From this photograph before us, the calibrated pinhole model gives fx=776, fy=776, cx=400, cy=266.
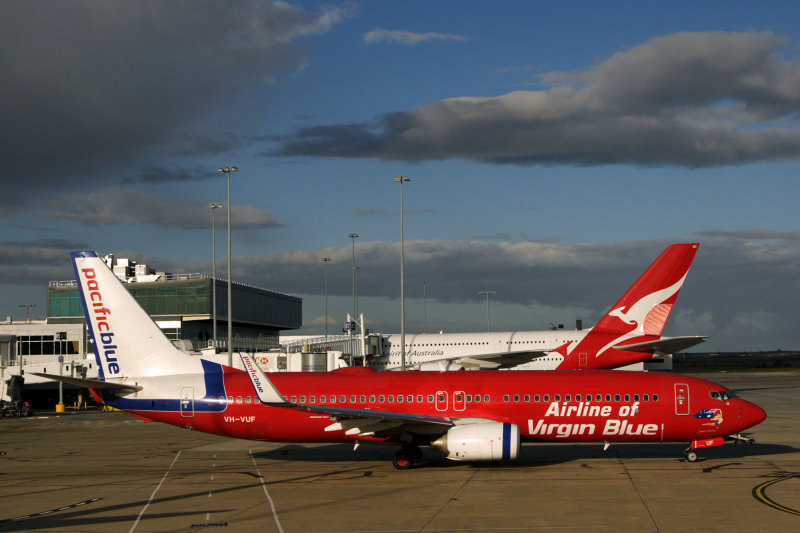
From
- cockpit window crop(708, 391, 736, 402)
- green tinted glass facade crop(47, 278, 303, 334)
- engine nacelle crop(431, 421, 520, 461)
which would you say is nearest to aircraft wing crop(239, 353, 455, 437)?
engine nacelle crop(431, 421, 520, 461)

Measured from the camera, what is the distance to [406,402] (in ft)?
90.9

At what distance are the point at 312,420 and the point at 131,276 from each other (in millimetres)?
80176

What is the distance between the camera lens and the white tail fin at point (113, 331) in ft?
93.8

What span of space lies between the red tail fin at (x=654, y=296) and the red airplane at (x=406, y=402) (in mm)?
19505

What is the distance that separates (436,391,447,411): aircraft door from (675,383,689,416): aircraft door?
7.95m

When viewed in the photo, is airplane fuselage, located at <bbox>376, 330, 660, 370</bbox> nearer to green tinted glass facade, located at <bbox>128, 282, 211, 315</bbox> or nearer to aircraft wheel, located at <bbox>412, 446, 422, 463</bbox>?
green tinted glass facade, located at <bbox>128, 282, 211, 315</bbox>

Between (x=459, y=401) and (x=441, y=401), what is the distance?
0.64m

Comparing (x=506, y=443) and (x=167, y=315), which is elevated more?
(x=167, y=315)

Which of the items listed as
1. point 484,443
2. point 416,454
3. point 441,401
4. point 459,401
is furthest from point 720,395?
point 416,454

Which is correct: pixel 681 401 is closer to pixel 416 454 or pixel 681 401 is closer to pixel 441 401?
pixel 441 401

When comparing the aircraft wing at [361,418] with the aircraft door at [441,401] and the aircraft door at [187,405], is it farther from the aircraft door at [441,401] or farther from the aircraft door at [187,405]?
the aircraft door at [187,405]

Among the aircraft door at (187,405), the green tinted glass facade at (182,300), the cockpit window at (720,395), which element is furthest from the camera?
the green tinted glass facade at (182,300)

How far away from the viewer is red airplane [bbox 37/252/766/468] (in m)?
26.6

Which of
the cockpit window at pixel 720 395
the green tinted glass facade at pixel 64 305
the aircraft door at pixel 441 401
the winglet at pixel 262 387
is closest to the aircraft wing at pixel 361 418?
the winglet at pixel 262 387
